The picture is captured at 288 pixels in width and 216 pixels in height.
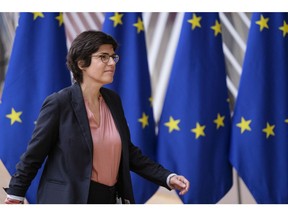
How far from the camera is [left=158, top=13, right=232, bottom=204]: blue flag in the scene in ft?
8.99

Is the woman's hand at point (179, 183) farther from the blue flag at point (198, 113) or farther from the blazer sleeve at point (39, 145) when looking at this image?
the blue flag at point (198, 113)

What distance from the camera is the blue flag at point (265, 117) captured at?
109 inches

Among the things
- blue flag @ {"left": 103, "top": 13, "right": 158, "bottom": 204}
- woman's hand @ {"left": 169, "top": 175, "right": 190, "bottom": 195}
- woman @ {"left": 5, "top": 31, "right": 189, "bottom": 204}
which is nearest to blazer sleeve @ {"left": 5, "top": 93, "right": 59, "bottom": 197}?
woman @ {"left": 5, "top": 31, "right": 189, "bottom": 204}

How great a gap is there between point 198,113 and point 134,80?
434 mm

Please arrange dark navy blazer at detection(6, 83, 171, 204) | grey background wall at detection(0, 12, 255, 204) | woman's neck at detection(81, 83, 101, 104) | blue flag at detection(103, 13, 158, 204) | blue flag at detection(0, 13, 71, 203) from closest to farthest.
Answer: dark navy blazer at detection(6, 83, 171, 204), woman's neck at detection(81, 83, 101, 104), blue flag at detection(0, 13, 71, 203), blue flag at detection(103, 13, 158, 204), grey background wall at detection(0, 12, 255, 204)

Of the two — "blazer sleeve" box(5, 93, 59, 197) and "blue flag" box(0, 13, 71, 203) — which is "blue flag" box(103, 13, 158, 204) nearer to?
"blue flag" box(0, 13, 71, 203)

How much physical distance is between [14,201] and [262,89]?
6.03 ft

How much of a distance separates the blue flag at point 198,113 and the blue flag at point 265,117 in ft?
0.38

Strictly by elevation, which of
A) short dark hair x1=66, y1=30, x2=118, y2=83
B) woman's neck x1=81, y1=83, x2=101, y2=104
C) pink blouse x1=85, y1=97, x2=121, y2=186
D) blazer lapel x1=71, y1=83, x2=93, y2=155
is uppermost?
short dark hair x1=66, y1=30, x2=118, y2=83

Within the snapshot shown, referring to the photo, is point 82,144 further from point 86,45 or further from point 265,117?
point 265,117

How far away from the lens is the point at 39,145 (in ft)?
4.46

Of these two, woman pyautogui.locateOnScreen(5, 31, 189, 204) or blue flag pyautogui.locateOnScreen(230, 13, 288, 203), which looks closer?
woman pyautogui.locateOnScreen(5, 31, 189, 204)
